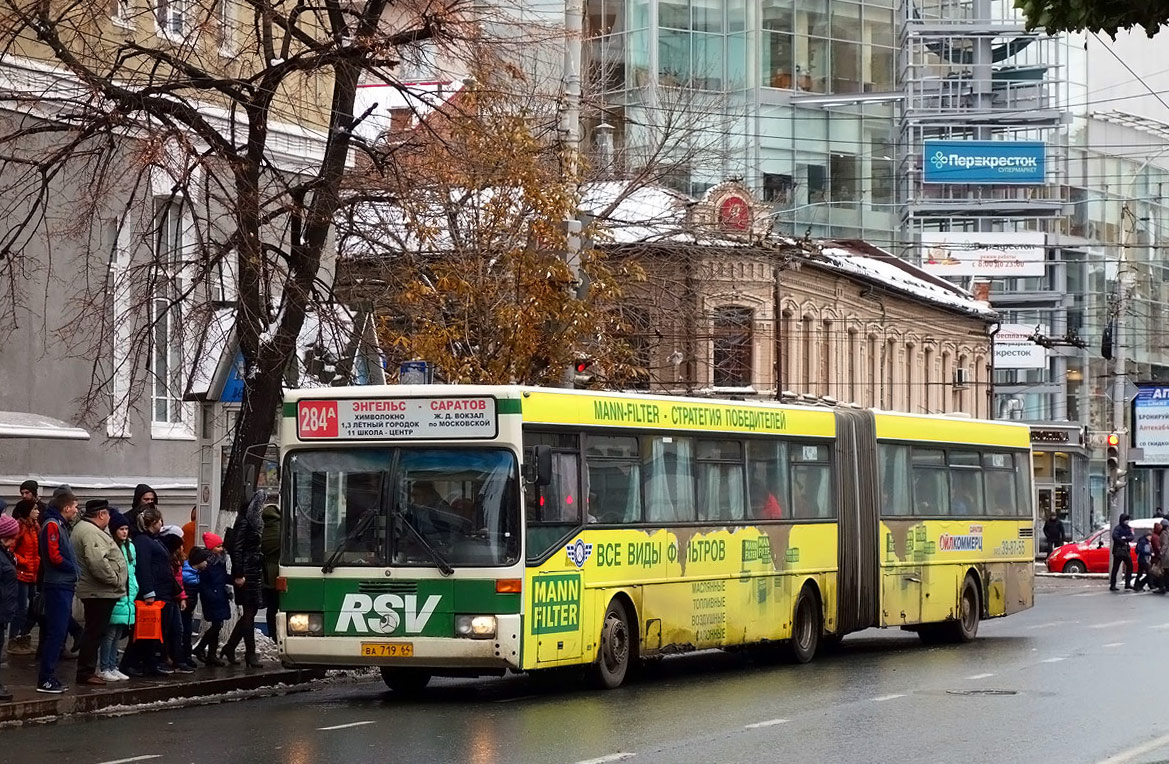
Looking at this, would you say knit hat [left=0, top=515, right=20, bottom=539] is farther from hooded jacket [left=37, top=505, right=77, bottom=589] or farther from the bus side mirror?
the bus side mirror

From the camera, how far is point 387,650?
53.9 ft

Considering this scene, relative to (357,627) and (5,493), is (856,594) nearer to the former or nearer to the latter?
(357,627)

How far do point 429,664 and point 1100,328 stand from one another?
67024 mm

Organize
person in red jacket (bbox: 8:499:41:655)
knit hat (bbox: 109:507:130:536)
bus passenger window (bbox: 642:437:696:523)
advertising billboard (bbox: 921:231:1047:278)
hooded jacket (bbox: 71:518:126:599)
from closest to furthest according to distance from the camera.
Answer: hooded jacket (bbox: 71:518:126:599)
knit hat (bbox: 109:507:130:536)
bus passenger window (bbox: 642:437:696:523)
person in red jacket (bbox: 8:499:41:655)
advertising billboard (bbox: 921:231:1047:278)

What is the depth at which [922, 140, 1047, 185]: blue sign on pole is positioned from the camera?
220ft

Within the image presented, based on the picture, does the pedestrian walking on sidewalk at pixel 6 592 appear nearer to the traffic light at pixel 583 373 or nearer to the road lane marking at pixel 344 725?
the road lane marking at pixel 344 725

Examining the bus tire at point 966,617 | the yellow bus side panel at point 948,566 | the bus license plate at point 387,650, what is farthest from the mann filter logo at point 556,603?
the bus tire at point 966,617

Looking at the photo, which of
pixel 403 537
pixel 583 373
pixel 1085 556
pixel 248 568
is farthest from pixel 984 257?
pixel 403 537

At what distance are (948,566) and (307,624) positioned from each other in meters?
10.9

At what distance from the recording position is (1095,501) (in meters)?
79.4

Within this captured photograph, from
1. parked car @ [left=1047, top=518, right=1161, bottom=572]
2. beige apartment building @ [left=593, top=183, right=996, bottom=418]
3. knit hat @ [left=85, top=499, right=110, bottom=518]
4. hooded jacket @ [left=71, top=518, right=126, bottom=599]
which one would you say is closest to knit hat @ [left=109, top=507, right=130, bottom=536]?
knit hat @ [left=85, top=499, right=110, bottom=518]

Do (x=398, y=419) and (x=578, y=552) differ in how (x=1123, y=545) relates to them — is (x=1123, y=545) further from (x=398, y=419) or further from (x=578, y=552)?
(x=398, y=419)

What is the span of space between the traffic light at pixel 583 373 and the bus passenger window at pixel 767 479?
4.10 metres

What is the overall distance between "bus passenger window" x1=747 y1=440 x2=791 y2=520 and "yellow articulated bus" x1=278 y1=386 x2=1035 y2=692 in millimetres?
23
